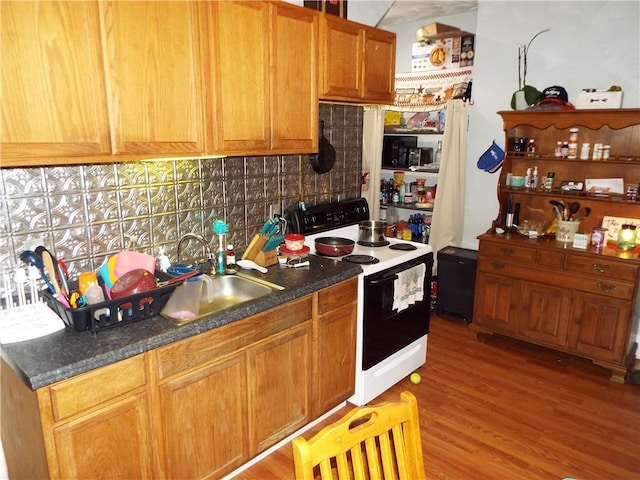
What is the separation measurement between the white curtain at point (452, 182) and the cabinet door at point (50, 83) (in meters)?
3.12

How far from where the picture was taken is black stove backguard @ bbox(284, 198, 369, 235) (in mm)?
2887

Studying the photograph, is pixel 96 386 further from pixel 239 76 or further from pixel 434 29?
pixel 434 29

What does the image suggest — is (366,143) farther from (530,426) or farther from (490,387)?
(530,426)

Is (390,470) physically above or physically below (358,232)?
below

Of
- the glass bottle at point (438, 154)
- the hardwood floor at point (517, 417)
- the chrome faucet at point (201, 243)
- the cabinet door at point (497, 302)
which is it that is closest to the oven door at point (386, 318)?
the hardwood floor at point (517, 417)

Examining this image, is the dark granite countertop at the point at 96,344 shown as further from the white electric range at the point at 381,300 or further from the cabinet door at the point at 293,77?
the cabinet door at the point at 293,77

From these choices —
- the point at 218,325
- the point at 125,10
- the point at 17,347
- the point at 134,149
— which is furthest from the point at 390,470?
the point at 125,10

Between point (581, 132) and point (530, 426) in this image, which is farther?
point (581, 132)

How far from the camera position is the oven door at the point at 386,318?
2.66 m

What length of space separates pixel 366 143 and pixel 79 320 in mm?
2900

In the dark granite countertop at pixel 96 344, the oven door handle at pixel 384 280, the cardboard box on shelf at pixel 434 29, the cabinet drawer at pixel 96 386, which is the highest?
the cardboard box on shelf at pixel 434 29

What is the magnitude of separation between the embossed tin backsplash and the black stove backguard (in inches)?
4.3

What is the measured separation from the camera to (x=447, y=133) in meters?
4.12

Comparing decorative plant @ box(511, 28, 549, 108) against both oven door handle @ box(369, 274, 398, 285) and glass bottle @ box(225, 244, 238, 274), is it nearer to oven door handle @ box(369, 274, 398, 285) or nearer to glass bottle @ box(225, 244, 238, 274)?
oven door handle @ box(369, 274, 398, 285)
